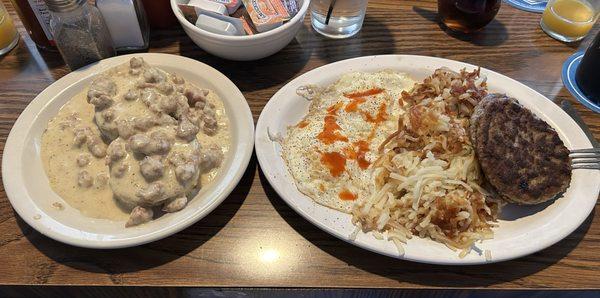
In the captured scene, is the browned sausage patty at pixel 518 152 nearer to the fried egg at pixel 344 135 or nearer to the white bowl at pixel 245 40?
the fried egg at pixel 344 135

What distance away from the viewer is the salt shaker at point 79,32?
1.78m

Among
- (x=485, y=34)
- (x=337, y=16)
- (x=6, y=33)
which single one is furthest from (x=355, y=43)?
(x=6, y=33)

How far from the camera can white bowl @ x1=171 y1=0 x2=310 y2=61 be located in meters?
1.86

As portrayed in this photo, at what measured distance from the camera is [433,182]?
1.52 meters

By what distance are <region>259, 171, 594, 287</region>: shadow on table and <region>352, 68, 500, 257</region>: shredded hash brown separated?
91mm

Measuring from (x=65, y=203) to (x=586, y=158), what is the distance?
190 centimetres

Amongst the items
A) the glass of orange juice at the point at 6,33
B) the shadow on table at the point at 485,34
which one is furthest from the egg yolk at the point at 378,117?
the glass of orange juice at the point at 6,33

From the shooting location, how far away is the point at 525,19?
246cm

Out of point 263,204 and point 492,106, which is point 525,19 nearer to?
point 492,106

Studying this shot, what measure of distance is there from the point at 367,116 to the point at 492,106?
18.7 inches

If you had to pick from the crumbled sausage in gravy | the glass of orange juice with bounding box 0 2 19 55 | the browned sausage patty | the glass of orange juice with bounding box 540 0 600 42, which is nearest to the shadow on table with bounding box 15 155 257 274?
the crumbled sausage in gravy

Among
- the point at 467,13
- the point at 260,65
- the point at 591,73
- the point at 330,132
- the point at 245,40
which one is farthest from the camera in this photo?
the point at 467,13

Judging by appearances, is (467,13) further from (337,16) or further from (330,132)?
(330,132)

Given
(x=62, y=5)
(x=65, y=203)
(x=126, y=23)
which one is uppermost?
(x=62, y=5)
